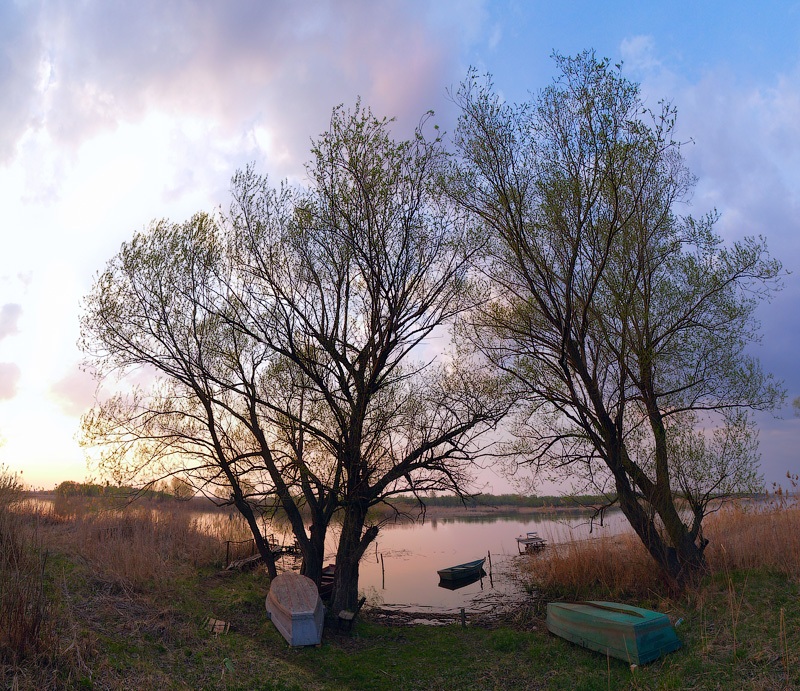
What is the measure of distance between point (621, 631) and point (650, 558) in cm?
493

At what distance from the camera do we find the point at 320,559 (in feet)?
47.7

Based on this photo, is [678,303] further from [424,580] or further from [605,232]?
[424,580]

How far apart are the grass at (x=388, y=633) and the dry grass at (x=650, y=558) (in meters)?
0.04

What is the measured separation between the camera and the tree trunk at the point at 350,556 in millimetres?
12781

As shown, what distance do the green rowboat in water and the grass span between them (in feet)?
0.73

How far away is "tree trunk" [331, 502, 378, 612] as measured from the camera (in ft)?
41.9

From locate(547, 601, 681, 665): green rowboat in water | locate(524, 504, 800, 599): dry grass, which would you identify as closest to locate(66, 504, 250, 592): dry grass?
locate(547, 601, 681, 665): green rowboat in water

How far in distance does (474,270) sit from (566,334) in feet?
10.7

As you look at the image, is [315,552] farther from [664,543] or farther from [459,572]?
[664,543]

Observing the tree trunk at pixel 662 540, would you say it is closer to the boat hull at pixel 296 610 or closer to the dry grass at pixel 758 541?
the dry grass at pixel 758 541

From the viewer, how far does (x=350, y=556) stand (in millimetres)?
12977

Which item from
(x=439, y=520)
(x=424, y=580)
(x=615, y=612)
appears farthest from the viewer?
(x=439, y=520)

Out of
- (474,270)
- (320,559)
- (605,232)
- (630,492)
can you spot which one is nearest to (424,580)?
(320,559)

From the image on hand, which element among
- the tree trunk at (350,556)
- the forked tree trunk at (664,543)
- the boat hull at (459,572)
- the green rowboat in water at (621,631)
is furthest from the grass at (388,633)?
the boat hull at (459,572)
